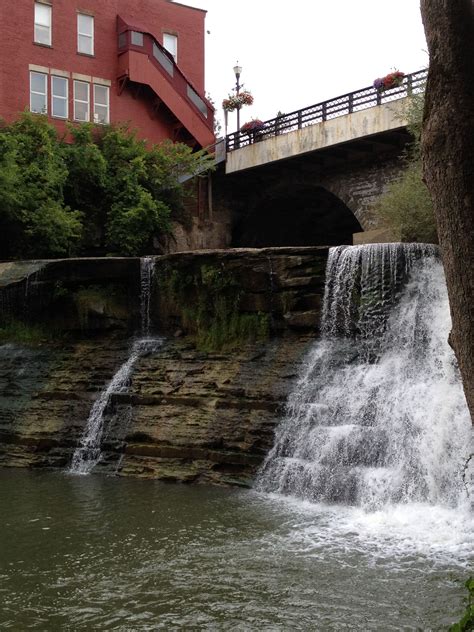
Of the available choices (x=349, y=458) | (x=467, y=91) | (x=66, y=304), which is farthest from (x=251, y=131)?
(x=467, y=91)

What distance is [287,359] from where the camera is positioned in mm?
14211

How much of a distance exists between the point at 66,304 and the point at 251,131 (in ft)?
37.0

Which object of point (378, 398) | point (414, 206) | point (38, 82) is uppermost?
point (38, 82)

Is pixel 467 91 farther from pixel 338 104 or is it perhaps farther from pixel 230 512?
pixel 338 104

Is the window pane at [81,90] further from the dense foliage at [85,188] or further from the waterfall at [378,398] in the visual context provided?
the waterfall at [378,398]

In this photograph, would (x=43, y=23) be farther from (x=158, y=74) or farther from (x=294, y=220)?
(x=294, y=220)

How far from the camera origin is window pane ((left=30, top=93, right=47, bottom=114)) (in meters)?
26.0

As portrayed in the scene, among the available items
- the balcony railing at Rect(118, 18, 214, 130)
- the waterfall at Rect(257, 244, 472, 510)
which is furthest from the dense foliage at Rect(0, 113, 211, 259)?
the waterfall at Rect(257, 244, 472, 510)

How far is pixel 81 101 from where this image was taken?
88.6 ft

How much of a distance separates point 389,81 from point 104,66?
38.5 ft

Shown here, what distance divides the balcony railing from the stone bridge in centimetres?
308

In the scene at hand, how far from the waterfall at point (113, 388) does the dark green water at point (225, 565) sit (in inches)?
115

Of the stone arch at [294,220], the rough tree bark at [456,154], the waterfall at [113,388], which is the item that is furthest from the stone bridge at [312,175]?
the rough tree bark at [456,154]

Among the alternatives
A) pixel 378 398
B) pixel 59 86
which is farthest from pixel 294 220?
pixel 378 398
